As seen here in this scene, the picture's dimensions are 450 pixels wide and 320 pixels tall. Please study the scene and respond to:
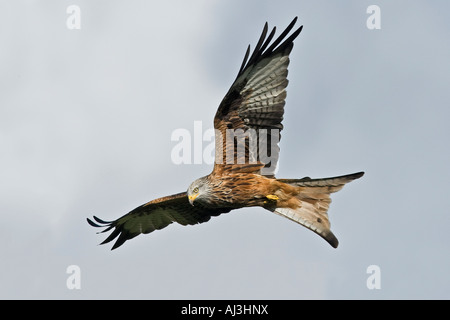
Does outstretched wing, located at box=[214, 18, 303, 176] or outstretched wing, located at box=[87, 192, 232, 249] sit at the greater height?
outstretched wing, located at box=[214, 18, 303, 176]

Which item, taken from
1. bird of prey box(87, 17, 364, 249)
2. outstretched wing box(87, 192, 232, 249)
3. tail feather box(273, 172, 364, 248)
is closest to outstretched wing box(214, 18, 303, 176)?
bird of prey box(87, 17, 364, 249)

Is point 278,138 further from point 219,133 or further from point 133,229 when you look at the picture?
point 133,229

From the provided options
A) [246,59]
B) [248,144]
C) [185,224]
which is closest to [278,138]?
[248,144]

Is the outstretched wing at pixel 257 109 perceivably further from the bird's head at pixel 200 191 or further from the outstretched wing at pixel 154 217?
the outstretched wing at pixel 154 217

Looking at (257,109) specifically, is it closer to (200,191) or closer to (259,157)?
(259,157)

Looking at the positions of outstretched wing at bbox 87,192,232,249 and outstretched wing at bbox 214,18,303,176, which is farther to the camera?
outstretched wing at bbox 87,192,232,249

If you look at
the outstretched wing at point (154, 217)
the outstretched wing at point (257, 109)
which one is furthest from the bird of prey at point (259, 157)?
Result: the outstretched wing at point (154, 217)

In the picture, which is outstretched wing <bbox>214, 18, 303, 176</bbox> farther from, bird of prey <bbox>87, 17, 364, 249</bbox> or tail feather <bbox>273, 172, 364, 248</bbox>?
tail feather <bbox>273, 172, 364, 248</bbox>
